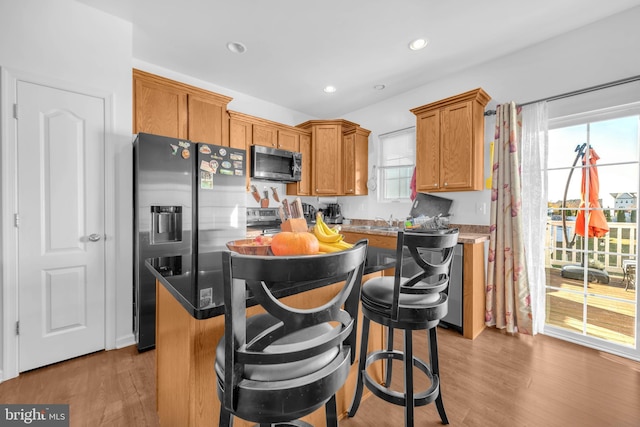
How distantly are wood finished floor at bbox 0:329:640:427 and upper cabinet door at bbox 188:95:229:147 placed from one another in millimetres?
2173

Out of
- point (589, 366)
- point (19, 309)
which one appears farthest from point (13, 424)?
point (589, 366)

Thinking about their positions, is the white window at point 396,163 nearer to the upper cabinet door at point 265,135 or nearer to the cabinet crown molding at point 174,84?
the upper cabinet door at point 265,135

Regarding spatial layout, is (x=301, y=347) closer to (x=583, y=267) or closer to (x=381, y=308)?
(x=381, y=308)

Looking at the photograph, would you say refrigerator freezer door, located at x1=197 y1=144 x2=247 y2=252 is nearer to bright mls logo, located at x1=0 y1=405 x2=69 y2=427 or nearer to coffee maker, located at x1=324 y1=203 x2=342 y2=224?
bright mls logo, located at x1=0 y1=405 x2=69 y2=427

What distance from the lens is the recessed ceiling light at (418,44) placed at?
249 cm

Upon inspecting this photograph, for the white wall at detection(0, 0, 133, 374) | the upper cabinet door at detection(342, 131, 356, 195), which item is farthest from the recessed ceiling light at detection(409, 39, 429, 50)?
the white wall at detection(0, 0, 133, 374)

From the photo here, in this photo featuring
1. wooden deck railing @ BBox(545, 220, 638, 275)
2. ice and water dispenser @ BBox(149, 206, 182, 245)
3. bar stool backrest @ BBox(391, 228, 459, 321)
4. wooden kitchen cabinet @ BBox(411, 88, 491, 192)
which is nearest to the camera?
bar stool backrest @ BBox(391, 228, 459, 321)

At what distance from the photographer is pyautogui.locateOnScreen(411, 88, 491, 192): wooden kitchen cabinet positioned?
2.72 meters

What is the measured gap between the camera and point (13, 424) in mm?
1426

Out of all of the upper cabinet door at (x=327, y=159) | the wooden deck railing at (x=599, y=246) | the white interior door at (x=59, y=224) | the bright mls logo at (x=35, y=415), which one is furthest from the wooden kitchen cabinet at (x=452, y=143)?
→ the bright mls logo at (x=35, y=415)

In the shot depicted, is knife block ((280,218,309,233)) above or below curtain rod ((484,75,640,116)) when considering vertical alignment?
below

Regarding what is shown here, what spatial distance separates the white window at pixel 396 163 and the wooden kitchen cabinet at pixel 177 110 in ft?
7.48

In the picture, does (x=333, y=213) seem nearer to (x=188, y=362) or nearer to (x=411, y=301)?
(x=411, y=301)

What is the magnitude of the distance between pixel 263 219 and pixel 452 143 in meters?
2.61
